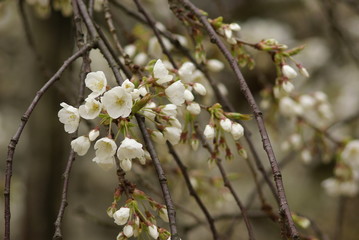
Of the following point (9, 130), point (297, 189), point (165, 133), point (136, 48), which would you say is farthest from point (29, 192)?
point (297, 189)

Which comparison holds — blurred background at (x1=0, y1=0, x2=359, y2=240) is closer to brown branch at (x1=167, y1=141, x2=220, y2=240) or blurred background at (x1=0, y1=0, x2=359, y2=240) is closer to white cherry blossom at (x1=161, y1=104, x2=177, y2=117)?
brown branch at (x1=167, y1=141, x2=220, y2=240)

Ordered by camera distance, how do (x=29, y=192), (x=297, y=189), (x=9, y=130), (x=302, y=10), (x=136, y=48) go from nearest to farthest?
1. (x=136, y=48)
2. (x=29, y=192)
3. (x=9, y=130)
4. (x=297, y=189)
5. (x=302, y=10)

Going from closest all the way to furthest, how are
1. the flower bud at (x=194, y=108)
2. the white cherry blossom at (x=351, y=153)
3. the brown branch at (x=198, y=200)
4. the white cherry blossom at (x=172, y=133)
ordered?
1. the white cherry blossom at (x=172, y=133)
2. the flower bud at (x=194, y=108)
3. the brown branch at (x=198, y=200)
4. the white cherry blossom at (x=351, y=153)

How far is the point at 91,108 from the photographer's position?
3.41ft

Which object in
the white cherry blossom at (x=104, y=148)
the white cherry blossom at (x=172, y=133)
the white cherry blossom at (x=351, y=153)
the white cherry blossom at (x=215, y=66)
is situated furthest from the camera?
the white cherry blossom at (x=351, y=153)

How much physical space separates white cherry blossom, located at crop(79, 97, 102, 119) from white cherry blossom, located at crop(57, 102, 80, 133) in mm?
42

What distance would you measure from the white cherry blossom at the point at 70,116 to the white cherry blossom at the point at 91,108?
4 cm

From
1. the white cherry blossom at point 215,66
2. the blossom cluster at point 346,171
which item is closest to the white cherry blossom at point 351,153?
the blossom cluster at point 346,171

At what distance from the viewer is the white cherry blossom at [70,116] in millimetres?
1079

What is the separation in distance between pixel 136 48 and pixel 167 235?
3.64 feet

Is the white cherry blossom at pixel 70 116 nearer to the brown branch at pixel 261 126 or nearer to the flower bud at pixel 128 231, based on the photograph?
the flower bud at pixel 128 231

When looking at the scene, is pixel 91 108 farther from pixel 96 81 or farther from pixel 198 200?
pixel 198 200

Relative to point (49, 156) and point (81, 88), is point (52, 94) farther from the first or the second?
point (81, 88)

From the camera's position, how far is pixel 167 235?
103cm
